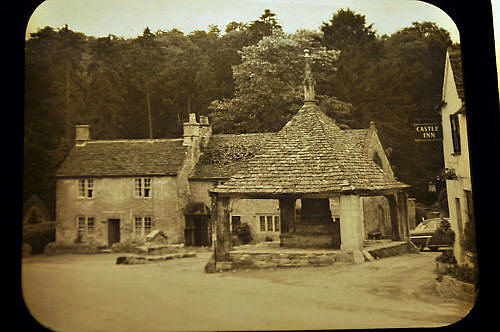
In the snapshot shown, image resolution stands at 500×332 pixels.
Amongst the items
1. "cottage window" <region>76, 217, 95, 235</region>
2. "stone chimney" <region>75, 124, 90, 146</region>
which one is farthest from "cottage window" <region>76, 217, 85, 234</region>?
"stone chimney" <region>75, 124, 90, 146</region>

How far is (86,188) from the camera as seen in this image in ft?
12.0

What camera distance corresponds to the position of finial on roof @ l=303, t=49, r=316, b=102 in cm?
385

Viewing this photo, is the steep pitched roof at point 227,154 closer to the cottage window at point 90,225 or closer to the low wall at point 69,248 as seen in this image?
the cottage window at point 90,225

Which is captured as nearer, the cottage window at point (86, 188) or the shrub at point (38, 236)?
the shrub at point (38, 236)

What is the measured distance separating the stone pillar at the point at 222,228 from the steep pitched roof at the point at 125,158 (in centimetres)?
46

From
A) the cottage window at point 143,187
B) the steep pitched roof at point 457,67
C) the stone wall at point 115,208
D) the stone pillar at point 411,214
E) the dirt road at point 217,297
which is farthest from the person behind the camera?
the steep pitched roof at point 457,67

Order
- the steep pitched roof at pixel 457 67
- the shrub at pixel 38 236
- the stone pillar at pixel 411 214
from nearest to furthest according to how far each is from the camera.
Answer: the shrub at pixel 38 236 < the stone pillar at pixel 411 214 < the steep pitched roof at pixel 457 67

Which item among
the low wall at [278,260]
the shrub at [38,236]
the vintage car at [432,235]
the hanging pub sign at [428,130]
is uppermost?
the hanging pub sign at [428,130]

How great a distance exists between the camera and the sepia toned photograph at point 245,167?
346 centimetres

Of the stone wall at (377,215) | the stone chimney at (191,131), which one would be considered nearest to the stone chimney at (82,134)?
the stone chimney at (191,131)

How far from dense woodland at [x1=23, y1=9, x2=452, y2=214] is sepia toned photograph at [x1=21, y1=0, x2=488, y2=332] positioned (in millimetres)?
13

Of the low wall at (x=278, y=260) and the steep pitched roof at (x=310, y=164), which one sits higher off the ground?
the steep pitched roof at (x=310, y=164)

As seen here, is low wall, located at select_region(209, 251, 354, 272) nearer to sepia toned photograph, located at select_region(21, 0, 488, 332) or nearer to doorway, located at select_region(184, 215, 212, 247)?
sepia toned photograph, located at select_region(21, 0, 488, 332)

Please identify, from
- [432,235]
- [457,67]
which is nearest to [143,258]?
[432,235]
